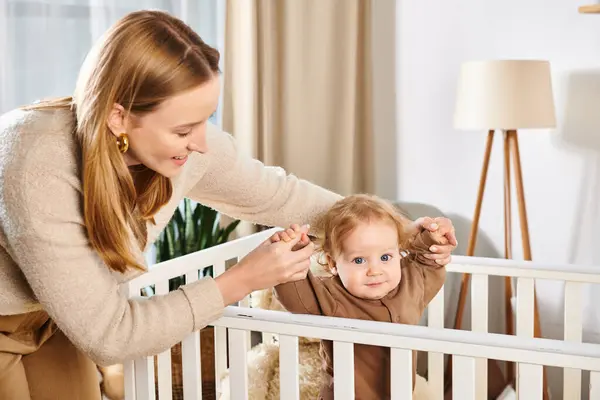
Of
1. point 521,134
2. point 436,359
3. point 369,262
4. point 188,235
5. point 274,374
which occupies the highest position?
point 521,134

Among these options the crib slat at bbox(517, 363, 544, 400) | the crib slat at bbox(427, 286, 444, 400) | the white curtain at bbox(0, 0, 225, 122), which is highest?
the white curtain at bbox(0, 0, 225, 122)

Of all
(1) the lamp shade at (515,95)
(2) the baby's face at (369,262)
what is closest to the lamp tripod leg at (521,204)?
(1) the lamp shade at (515,95)

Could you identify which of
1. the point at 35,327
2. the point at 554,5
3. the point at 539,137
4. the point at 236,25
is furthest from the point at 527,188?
the point at 35,327

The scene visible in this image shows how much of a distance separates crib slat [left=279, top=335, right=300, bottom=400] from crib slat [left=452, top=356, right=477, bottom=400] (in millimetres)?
273

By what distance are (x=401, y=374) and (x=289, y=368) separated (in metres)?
0.20

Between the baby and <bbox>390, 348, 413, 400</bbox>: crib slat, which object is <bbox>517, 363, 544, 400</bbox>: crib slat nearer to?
<bbox>390, 348, 413, 400</bbox>: crib slat

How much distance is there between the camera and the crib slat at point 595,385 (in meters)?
1.12

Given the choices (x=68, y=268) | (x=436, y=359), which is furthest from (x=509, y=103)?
(x=68, y=268)

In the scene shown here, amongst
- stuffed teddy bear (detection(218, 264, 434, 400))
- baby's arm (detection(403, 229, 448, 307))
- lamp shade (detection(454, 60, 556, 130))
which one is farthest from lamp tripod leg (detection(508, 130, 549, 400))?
baby's arm (detection(403, 229, 448, 307))

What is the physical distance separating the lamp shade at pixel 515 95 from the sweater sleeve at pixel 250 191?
0.88 metres

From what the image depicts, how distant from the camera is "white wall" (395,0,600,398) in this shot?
8.38ft

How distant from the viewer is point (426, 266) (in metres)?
1.65

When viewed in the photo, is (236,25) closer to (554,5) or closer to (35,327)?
(554,5)

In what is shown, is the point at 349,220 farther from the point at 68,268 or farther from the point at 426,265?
the point at 68,268
